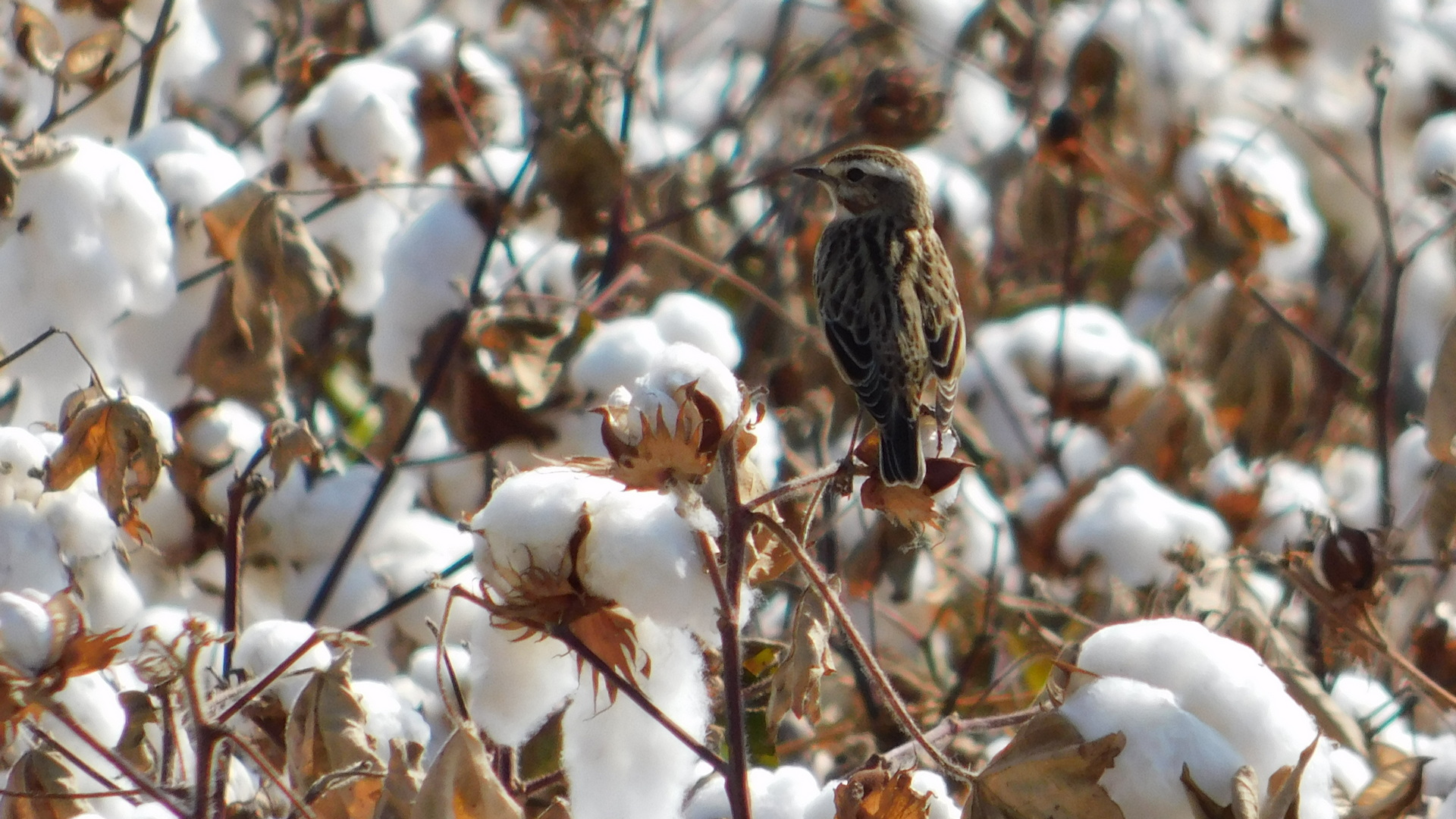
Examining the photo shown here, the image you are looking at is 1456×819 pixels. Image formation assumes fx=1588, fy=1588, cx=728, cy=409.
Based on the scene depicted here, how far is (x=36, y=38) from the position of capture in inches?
106

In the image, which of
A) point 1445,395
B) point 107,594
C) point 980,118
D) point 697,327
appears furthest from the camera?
point 980,118

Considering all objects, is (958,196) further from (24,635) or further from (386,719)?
(24,635)

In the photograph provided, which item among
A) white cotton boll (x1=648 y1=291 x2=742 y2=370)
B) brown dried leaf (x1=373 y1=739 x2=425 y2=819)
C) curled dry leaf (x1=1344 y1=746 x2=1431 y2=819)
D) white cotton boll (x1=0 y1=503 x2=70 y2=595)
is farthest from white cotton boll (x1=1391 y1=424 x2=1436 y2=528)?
white cotton boll (x1=0 y1=503 x2=70 y2=595)

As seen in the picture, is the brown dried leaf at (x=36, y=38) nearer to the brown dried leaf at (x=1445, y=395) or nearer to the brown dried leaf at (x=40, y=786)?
the brown dried leaf at (x=40, y=786)

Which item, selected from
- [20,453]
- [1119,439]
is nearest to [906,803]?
[20,453]

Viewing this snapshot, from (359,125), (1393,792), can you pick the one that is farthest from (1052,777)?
(359,125)

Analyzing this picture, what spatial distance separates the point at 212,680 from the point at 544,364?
33.1 inches

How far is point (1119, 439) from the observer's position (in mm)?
4348

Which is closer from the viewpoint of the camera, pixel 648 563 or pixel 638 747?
pixel 648 563

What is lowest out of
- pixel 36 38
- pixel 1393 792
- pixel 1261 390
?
pixel 1393 792

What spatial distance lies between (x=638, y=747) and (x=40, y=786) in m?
0.66

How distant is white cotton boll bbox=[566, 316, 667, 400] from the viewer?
2.74 meters

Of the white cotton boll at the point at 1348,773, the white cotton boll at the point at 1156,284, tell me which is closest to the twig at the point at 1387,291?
the white cotton boll at the point at 1348,773

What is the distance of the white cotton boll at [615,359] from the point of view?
108 inches
